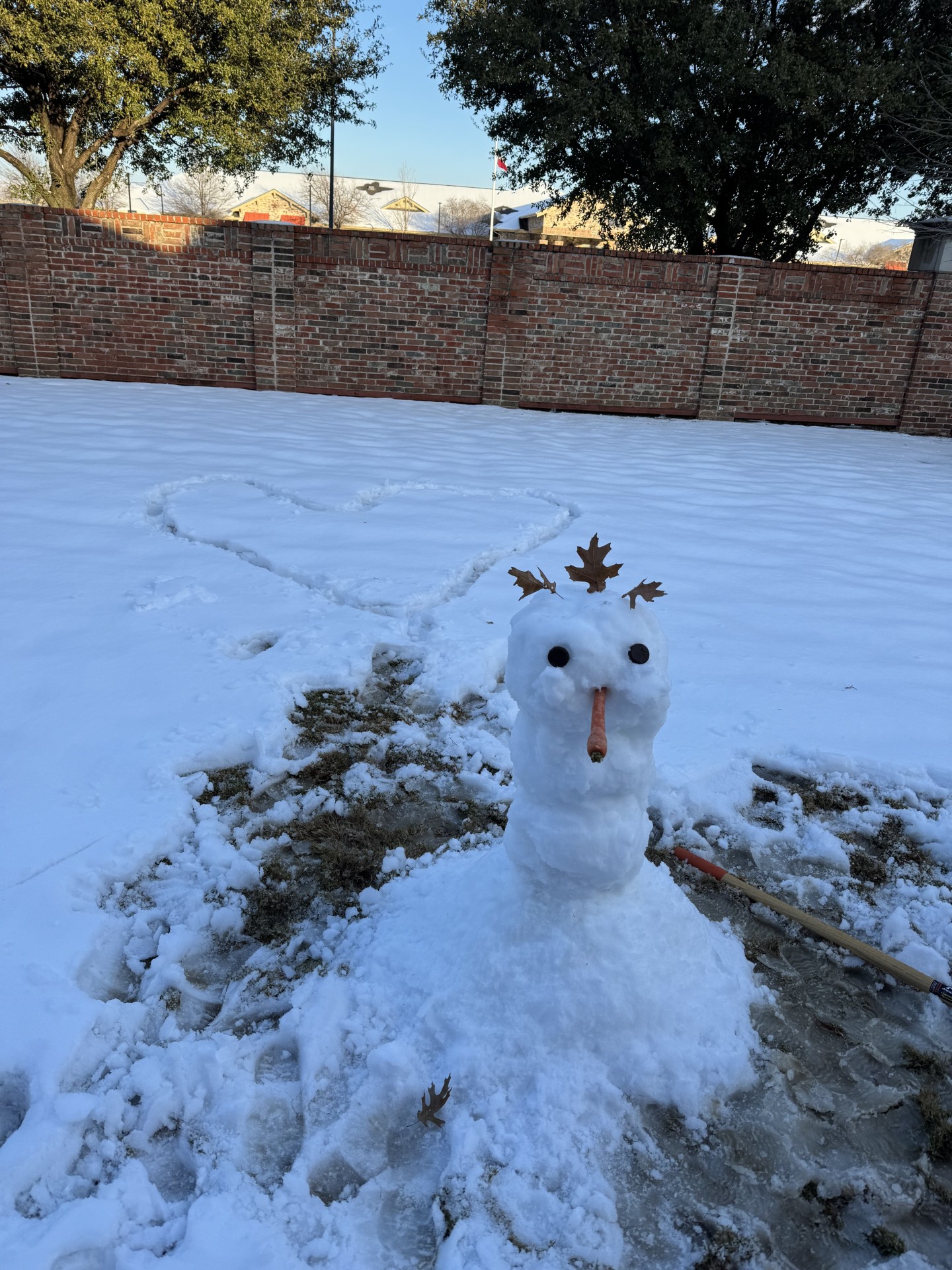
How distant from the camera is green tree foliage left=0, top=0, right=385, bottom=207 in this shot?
34.9ft

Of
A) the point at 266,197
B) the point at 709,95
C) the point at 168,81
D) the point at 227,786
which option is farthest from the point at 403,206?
the point at 227,786

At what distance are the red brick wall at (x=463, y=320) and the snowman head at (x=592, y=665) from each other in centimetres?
833

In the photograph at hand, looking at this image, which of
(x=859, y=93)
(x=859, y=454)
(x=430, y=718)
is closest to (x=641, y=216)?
(x=859, y=93)

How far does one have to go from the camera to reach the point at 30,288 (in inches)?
338

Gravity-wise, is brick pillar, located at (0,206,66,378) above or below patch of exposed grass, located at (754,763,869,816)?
above

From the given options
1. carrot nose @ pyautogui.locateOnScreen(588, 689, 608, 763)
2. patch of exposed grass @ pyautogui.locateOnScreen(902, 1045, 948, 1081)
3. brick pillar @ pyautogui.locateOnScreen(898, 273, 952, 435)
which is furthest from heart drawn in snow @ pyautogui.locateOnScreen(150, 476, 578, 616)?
brick pillar @ pyautogui.locateOnScreen(898, 273, 952, 435)

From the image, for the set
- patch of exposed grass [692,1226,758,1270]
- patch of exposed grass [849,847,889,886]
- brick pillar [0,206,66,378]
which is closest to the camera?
patch of exposed grass [692,1226,758,1270]

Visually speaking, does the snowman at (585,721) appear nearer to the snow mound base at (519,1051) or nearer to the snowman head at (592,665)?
the snowman head at (592,665)

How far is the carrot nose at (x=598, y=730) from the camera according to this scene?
119cm

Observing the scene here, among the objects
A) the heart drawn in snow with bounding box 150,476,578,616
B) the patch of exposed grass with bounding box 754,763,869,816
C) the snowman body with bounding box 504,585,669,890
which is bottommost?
the patch of exposed grass with bounding box 754,763,869,816

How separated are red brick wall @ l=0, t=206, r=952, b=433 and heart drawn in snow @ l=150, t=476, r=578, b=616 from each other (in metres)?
4.48

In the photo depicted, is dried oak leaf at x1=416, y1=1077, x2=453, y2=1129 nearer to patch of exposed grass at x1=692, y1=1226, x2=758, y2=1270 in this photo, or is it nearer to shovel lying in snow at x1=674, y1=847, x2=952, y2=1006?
patch of exposed grass at x1=692, y1=1226, x2=758, y2=1270

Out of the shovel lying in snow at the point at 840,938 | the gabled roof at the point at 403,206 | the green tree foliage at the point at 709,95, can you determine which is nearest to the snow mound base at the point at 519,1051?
the shovel lying in snow at the point at 840,938

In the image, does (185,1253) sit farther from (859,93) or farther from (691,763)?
(859,93)
